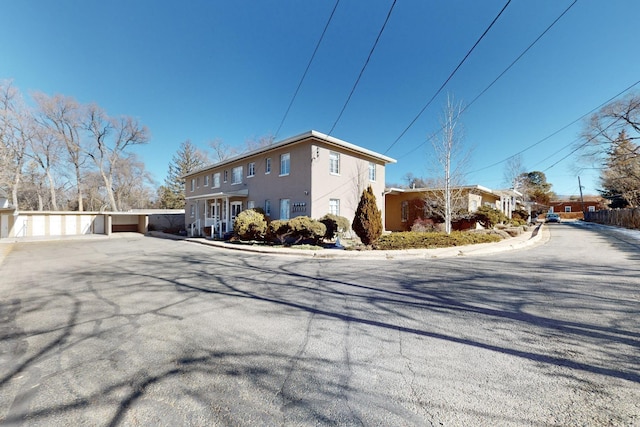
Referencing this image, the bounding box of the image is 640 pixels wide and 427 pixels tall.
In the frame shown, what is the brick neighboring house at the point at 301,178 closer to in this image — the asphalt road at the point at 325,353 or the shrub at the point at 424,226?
the shrub at the point at 424,226

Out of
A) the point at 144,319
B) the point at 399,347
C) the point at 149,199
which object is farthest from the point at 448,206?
the point at 149,199

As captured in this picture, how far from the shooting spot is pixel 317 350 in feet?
9.87

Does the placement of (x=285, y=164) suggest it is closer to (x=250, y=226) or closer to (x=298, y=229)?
(x=250, y=226)

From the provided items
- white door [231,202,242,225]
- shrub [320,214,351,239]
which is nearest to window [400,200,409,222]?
shrub [320,214,351,239]

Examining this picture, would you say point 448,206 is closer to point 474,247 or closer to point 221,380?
point 474,247

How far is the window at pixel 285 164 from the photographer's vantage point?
15554 mm

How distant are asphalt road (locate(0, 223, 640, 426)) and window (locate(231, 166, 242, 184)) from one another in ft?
46.9

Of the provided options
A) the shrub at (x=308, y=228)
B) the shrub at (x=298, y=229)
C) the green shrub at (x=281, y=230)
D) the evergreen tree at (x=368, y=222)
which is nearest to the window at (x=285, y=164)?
the green shrub at (x=281, y=230)

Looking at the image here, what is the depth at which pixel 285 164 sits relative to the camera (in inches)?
621

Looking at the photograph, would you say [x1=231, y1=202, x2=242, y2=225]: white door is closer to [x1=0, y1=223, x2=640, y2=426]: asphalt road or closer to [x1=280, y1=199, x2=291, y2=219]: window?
[x1=280, y1=199, x2=291, y2=219]: window

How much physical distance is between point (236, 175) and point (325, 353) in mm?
18851

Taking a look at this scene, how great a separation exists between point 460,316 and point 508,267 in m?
4.81

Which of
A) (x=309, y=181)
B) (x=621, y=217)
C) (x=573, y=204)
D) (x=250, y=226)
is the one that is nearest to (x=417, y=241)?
(x=309, y=181)

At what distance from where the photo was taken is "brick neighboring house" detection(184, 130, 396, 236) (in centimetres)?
1430
